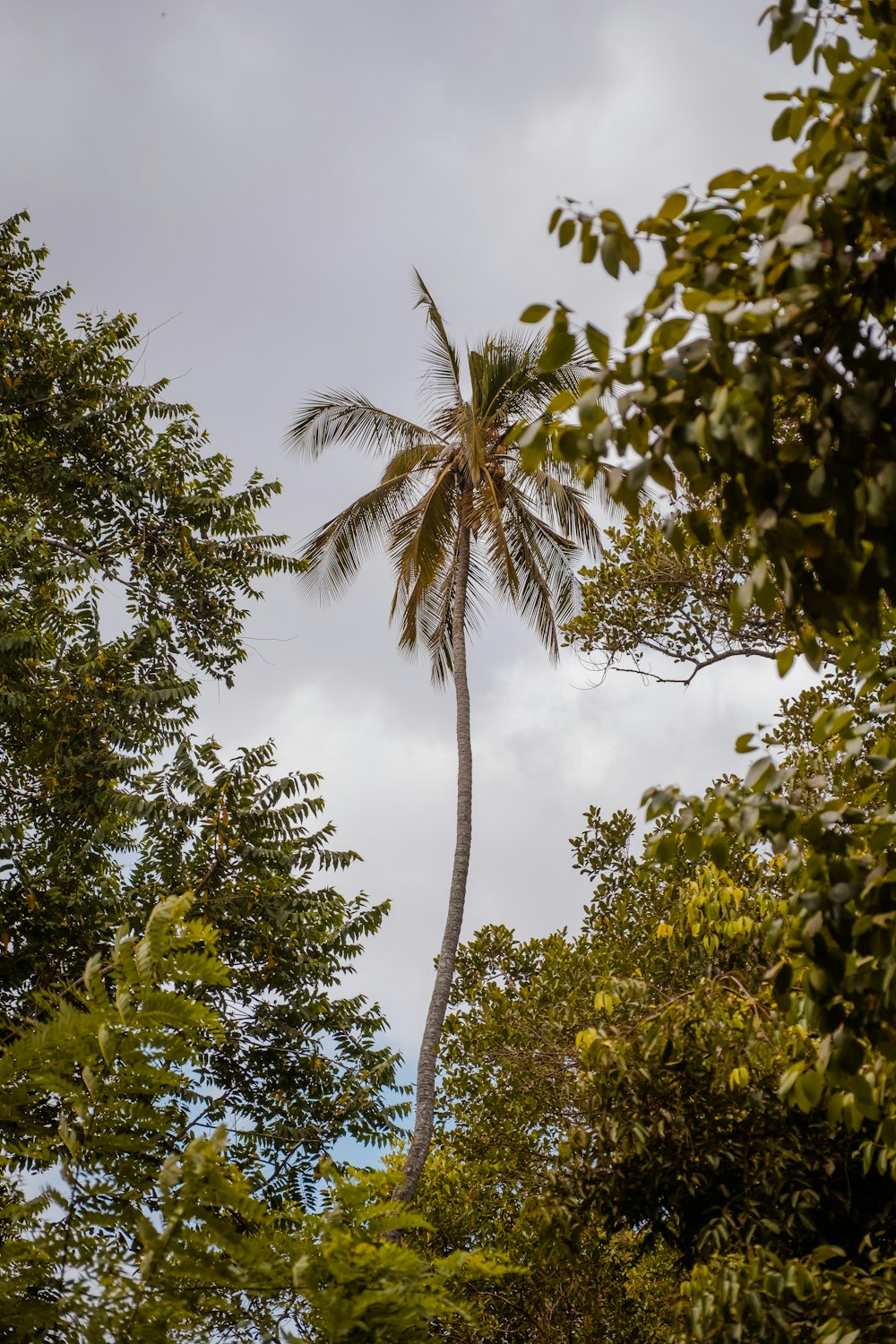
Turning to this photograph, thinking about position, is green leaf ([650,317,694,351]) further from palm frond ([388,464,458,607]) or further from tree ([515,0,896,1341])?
palm frond ([388,464,458,607])

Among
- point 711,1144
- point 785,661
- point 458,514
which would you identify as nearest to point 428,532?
point 458,514

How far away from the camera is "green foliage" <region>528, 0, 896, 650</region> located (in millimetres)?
2320

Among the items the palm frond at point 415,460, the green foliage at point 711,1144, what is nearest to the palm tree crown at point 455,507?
the palm frond at point 415,460

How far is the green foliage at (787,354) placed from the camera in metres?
2.32

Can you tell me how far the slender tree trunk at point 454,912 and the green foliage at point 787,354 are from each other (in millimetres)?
8831

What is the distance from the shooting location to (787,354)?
93.8 inches

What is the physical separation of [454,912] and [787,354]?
35.1 feet

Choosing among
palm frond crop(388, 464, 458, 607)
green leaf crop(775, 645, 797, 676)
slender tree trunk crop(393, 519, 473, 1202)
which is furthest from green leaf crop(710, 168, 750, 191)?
palm frond crop(388, 464, 458, 607)

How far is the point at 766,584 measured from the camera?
2.58 meters

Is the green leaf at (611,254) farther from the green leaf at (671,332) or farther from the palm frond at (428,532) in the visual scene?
the palm frond at (428,532)

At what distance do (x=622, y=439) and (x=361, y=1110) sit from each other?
8784 mm

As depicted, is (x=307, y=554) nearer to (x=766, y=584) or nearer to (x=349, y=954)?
(x=349, y=954)

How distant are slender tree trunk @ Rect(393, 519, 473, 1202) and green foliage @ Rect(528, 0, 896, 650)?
29.0ft

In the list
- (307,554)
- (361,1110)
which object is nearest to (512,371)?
(307,554)
